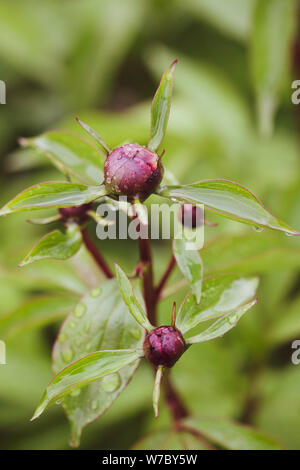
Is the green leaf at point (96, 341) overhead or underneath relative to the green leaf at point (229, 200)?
underneath

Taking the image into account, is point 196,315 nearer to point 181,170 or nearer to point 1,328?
point 1,328

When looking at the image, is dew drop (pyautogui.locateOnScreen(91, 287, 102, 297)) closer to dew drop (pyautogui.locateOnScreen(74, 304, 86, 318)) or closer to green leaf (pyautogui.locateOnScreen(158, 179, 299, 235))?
dew drop (pyautogui.locateOnScreen(74, 304, 86, 318))

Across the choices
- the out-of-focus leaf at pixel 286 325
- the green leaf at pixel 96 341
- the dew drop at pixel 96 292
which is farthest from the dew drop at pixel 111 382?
the out-of-focus leaf at pixel 286 325

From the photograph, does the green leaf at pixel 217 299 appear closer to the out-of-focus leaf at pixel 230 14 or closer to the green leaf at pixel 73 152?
the green leaf at pixel 73 152

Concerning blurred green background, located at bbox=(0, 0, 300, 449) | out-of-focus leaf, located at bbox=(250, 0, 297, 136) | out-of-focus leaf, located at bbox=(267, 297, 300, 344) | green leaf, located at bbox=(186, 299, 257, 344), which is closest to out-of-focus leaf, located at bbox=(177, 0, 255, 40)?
blurred green background, located at bbox=(0, 0, 300, 449)

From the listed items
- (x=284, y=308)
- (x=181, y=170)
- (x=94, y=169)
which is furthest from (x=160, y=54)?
(x=94, y=169)

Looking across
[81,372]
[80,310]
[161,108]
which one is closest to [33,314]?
[80,310]
